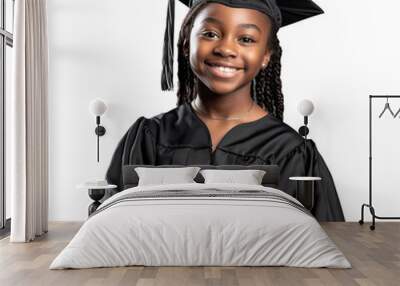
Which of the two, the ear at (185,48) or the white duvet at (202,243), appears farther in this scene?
the ear at (185,48)

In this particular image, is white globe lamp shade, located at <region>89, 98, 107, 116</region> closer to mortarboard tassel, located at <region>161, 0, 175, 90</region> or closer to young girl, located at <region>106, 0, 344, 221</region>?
young girl, located at <region>106, 0, 344, 221</region>

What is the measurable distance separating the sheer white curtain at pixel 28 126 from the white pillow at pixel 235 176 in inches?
67.2

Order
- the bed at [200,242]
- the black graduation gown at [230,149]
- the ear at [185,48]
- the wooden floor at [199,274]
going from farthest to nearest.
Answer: the ear at [185,48] → the black graduation gown at [230,149] → the bed at [200,242] → the wooden floor at [199,274]

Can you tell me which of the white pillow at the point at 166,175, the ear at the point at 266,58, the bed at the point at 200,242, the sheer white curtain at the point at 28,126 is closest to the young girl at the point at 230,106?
the ear at the point at 266,58

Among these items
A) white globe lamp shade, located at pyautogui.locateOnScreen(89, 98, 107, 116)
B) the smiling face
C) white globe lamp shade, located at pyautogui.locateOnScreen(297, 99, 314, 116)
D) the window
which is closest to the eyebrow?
the smiling face

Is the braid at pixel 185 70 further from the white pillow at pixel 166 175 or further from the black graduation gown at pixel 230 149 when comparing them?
the white pillow at pixel 166 175

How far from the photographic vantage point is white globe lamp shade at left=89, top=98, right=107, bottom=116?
6.65 meters

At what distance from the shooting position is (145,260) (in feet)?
14.1

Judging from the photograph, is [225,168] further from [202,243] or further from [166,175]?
[202,243]

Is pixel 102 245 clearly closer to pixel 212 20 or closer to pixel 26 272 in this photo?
pixel 26 272

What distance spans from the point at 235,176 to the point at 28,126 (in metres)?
2.07

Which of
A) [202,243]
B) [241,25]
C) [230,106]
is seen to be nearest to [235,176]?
[230,106]

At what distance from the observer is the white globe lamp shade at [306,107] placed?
260 inches

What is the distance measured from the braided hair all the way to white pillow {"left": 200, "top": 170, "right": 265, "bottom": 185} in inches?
35.5
